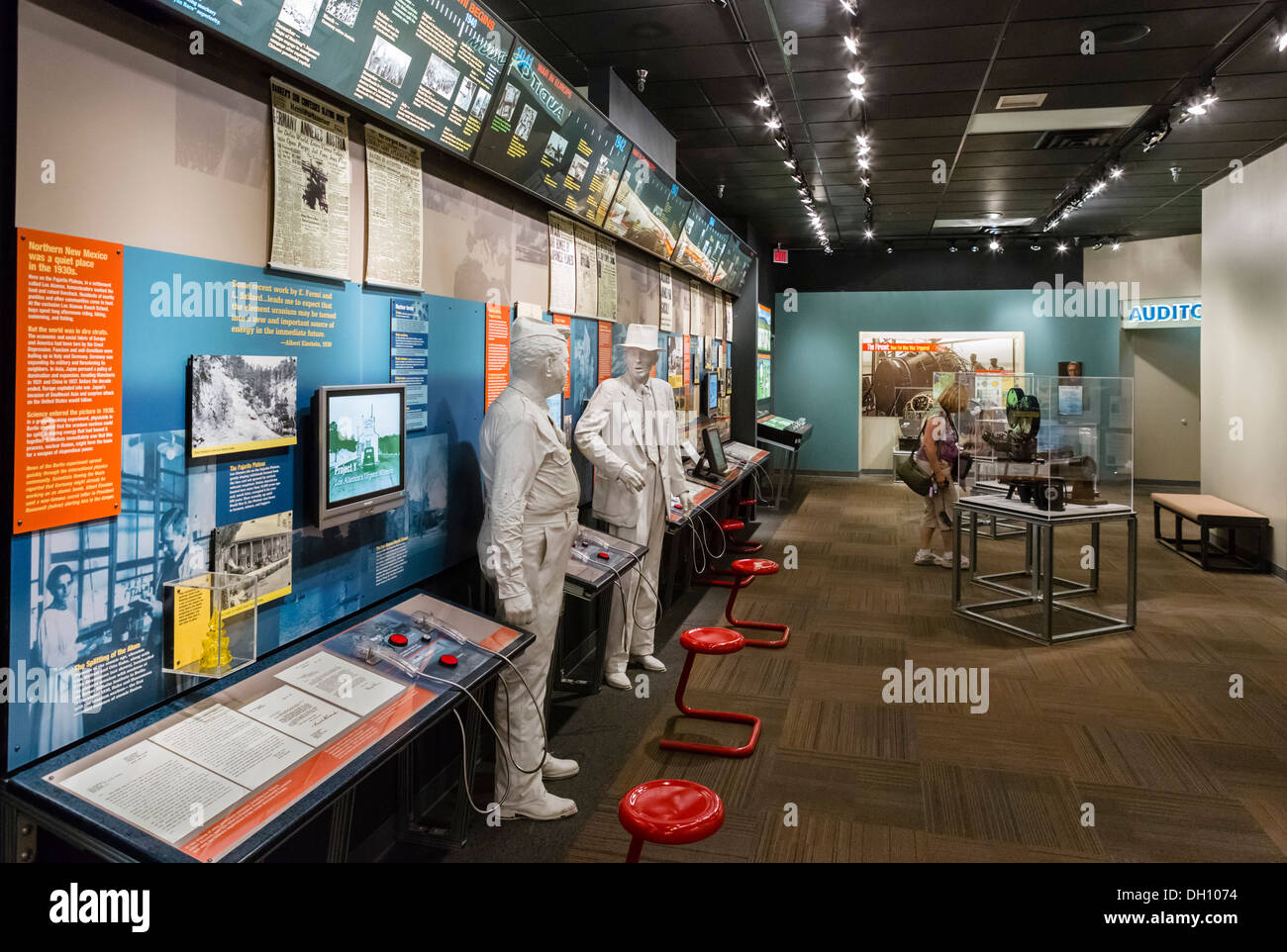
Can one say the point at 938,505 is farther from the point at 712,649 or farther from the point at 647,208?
the point at 712,649

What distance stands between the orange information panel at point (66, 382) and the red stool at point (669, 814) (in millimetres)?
1328

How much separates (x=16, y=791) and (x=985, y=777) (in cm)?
314

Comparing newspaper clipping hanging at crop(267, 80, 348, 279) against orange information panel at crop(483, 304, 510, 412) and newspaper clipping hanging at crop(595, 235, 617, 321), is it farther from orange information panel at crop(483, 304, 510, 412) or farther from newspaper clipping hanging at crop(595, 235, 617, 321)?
newspaper clipping hanging at crop(595, 235, 617, 321)

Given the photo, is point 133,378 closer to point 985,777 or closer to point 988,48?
point 985,777

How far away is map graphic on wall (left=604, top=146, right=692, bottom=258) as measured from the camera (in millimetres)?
4848

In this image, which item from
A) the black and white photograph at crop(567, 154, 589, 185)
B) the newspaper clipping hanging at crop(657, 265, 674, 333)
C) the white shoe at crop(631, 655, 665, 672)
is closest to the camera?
the black and white photograph at crop(567, 154, 589, 185)

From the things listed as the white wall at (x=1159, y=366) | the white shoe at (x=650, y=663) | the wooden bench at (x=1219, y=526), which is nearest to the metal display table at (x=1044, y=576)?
the wooden bench at (x=1219, y=526)

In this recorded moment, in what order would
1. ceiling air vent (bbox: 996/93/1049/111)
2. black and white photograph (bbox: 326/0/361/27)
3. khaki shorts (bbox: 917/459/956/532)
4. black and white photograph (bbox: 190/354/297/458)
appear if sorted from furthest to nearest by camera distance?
khaki shorts (bbox: 917/459/956/532) < ceiling air vent (bbox: 996/93/1049/111) < black and white photograph (bbox: 326/0/361/27) < black and white photograph (bbox: 190/354/297/458)

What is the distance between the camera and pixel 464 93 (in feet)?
9.65

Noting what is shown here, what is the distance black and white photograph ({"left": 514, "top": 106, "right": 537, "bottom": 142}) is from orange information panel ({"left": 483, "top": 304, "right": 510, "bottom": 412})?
2.30ft

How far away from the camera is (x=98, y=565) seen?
176 centimetres

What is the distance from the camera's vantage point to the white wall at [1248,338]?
258 inches

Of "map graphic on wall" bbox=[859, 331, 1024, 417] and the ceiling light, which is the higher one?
the ceiling light

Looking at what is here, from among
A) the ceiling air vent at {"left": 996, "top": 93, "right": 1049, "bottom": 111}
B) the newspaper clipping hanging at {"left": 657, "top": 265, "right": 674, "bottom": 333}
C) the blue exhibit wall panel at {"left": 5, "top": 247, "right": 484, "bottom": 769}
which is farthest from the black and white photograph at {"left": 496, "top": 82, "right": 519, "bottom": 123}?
the ceiling air vent at {"left": 996, "top": 93, "right": 1049, "bottom": 111}
